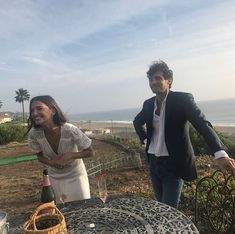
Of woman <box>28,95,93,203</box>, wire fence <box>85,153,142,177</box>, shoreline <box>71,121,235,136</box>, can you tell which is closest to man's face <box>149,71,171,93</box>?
woman <box>28,95,93,203</box>

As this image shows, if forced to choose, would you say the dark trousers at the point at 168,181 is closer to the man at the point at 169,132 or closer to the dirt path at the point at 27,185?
the man at the point at 169,132

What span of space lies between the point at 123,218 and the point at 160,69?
1540 mm

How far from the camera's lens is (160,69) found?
12.3 ft

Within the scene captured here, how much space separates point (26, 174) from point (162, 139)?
8.87 meters

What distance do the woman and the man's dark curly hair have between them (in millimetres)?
951

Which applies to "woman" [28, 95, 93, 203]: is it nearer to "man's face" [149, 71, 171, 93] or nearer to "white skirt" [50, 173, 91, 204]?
"white skirt" [50, 173, 91, 204]

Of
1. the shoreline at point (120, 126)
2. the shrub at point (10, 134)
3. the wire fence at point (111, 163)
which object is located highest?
the wire fence at point (111, 163)

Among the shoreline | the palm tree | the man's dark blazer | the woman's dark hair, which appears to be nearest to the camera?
the man's dark blazer

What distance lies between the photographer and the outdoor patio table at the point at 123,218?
8.99ft

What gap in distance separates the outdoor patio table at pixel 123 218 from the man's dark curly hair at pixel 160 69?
1247mm

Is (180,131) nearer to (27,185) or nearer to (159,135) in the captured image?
(159,135)

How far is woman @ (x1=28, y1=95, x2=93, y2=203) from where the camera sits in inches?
151

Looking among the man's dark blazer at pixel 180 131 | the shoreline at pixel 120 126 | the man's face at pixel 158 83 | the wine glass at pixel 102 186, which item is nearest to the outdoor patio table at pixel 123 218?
the wine glass at pixel 102 186

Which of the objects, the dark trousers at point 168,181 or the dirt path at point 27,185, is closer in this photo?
the dark trousers at point 168,181
